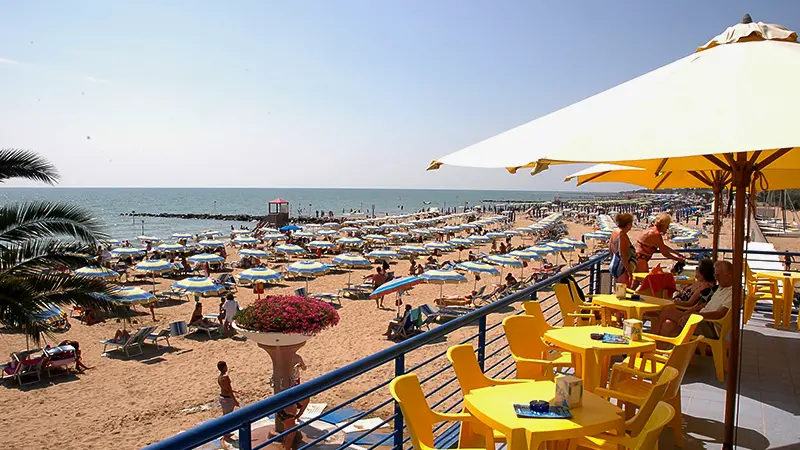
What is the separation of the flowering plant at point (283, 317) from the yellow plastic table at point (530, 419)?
4250 mm

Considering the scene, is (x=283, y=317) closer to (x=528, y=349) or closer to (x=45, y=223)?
(x=528, y=349)

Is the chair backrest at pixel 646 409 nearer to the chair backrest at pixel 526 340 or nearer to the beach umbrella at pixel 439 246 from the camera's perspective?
the chair backrest at pixel 526 340

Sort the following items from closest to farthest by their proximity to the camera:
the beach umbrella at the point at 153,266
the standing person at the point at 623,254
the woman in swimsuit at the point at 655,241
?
the woman in swimsuit at the point at 655,241, the standing person at the point at 623,254, the beach umbrella at the point at 153,266

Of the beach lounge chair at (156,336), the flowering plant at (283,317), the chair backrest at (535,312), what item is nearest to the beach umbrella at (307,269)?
the beach lounge chair at (156,336)

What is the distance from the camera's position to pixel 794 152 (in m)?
4.23

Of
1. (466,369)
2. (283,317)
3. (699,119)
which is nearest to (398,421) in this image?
(466,369)

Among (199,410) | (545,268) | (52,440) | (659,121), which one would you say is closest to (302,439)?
(199,410)

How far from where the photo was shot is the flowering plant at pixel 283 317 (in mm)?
6801

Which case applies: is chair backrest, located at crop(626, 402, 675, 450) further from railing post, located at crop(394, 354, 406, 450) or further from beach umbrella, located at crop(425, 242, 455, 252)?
beach umbrella, located at crop(425, 242, 455, 252)

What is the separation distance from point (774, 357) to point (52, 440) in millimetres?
10325

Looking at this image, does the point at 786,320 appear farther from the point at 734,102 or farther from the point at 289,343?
the point at 289,343

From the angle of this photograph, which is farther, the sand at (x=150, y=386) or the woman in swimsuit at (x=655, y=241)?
the sand at (x=150, y=386)

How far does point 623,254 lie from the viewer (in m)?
6.55

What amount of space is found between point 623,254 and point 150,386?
9.48m
